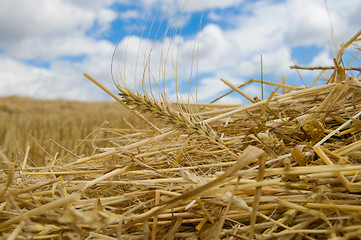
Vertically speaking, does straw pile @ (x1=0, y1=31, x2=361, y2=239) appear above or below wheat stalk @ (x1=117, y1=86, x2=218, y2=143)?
below

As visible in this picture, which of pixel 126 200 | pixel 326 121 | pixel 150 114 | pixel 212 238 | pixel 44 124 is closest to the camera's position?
pixel 212 238

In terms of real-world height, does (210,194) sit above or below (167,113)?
below

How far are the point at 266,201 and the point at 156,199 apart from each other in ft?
0.81

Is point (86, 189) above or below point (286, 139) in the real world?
below

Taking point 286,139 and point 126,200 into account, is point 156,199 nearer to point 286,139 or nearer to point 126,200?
point 126,200

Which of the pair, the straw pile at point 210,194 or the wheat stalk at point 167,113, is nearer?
the straw pile at point 210,194

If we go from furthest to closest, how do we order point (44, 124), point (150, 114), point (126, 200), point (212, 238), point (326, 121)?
point (44, 124) → point (326, 121) → point (150, 114) → point (126, 200) → point (212, 238)

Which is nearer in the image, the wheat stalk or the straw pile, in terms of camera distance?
the straw pile

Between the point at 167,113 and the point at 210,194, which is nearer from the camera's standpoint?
the point at 210,194

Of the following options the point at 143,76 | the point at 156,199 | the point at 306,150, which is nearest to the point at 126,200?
the point at 156,199

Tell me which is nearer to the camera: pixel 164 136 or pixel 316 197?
pixel 316 197

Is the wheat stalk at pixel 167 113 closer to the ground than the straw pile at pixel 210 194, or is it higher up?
higher up

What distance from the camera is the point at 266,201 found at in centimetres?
71

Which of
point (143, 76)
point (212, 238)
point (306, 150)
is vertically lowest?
point (212, 238)
